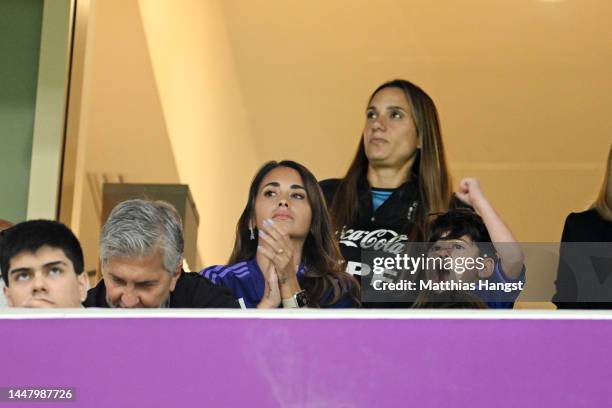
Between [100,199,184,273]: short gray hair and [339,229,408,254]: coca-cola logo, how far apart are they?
0.65 meters

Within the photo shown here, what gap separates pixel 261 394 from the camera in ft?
8.36

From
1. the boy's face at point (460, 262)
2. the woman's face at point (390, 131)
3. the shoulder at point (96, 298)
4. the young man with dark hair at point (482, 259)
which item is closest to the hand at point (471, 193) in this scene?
the young man with dark hair at point (482, 259)

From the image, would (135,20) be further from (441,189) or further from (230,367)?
(230,367)

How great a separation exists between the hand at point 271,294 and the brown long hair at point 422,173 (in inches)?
20.3

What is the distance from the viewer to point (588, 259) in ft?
12.2

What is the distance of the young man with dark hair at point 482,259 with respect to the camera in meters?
3.43

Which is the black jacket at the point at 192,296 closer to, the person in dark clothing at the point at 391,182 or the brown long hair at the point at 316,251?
the brown long hair at the point at 316,251

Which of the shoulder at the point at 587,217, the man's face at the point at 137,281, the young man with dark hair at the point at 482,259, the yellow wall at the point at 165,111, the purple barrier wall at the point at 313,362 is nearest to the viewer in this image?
the purple barrier wall at the point at 313,362

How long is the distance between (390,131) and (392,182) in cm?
16

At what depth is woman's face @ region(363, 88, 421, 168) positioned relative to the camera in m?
3.96

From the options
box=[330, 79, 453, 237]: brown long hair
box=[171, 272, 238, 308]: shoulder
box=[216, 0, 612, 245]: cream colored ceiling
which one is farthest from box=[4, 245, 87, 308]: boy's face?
box=[216, 0, 612, 245]: cream colored ceiling

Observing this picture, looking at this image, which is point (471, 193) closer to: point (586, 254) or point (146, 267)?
point (586, 254)

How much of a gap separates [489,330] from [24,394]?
873mm

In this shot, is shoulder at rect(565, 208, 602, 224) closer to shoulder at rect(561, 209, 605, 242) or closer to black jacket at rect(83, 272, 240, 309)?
shoulder at rect(561, 209, 605, 242)
